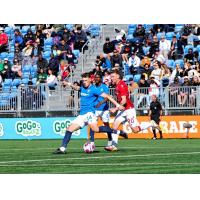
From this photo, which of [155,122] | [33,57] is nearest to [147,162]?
[155,122]

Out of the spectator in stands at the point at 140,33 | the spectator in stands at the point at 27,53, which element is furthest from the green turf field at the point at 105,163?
the spectator in stands at the point at 27,53

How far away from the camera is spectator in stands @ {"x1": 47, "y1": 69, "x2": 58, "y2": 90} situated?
37.5m

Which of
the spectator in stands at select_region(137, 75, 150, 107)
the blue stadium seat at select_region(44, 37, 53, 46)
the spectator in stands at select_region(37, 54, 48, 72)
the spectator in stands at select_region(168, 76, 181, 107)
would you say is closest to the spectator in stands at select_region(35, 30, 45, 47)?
the blue stadium seat at select_region(44, 37, 53, 46)

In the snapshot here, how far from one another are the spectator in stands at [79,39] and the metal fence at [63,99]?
4.91m

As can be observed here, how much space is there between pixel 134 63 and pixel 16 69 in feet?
22.1

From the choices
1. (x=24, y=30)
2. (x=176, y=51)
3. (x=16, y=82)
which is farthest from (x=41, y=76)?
(x=176, y=51)

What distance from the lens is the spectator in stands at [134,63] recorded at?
38031mm

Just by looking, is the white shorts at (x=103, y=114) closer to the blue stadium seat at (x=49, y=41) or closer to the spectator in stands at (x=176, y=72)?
the spectator in stands at (x=176, y=72)

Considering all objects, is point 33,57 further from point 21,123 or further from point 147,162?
point 147,162

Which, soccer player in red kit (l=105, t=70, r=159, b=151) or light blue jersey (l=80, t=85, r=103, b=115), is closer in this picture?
light blue jersey (l=80, t=85, r=103, b=115)

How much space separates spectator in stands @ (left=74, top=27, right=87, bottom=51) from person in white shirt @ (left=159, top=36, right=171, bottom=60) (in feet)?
17.0

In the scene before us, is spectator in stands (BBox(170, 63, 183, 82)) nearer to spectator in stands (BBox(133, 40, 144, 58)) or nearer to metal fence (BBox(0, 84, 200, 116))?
metal fence (BBox(0, 84, 200, 116))

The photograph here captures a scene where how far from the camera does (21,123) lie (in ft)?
127

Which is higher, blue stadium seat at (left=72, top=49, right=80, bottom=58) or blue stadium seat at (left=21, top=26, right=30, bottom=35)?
blue stadium seat at (left=21, top=26, right=30, bottom=35)
